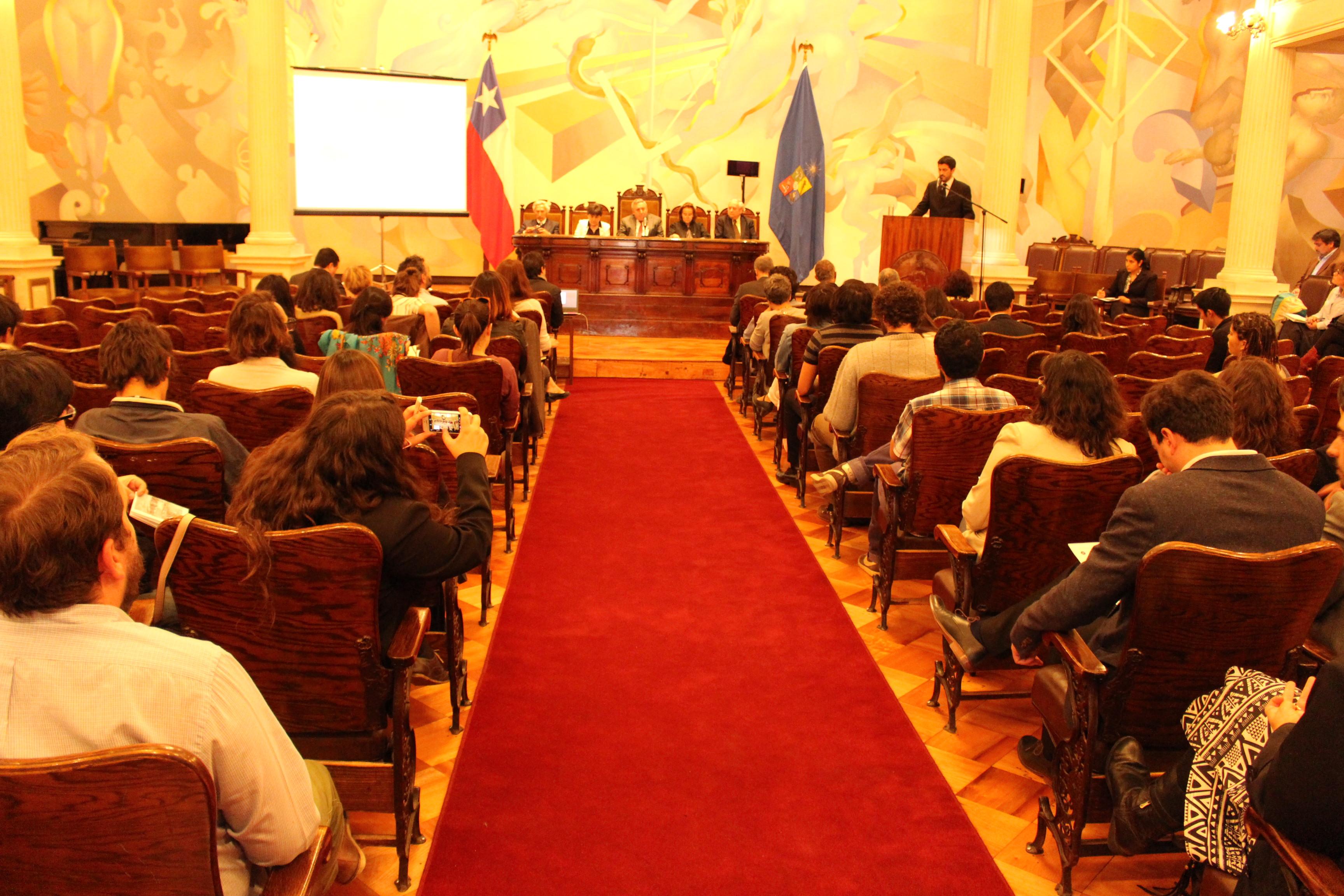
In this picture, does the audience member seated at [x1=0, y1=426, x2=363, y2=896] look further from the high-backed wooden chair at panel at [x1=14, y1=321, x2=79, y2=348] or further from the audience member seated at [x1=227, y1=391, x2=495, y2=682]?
the high-backed wooden chair at panel at [x1=14, y1=321, x2=79, y2=348]

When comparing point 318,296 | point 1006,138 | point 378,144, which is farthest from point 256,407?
point 1006,138

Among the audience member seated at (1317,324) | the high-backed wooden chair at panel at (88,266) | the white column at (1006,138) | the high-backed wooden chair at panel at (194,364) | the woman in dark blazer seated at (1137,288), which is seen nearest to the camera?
the high-backed wooden chair at panel at (194,364)

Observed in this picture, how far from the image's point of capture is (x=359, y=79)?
10.5 metres

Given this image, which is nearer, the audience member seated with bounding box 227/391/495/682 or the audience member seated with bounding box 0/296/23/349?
the audience member seated with bounding box 227/391/495/682

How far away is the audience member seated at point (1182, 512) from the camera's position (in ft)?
6.88

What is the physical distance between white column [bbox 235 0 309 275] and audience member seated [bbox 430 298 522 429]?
6242 millimetres

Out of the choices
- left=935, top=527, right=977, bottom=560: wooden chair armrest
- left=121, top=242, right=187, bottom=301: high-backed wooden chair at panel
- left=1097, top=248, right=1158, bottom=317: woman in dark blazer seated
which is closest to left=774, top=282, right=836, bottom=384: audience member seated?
left=935, top=527, right=977, bottom=560: wooden chair armrest

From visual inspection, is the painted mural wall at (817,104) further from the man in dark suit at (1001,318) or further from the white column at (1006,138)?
the man in dark suit at (1001,318)

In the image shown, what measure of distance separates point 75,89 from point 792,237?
7.62m

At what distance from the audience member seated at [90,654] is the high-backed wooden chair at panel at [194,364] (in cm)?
280

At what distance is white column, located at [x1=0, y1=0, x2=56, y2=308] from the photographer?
26.4 ft

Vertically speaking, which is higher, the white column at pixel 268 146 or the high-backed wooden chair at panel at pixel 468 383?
the white column at pixel 268 146

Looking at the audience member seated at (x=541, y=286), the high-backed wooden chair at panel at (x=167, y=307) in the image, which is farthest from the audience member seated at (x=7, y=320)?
the audience member seated at (x=541, y=286)

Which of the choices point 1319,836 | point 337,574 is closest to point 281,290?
point 337,574
